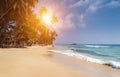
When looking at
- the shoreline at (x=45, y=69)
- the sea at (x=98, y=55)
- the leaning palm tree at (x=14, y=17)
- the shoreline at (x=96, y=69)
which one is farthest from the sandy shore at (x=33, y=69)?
the leaning palm tree at (x=14, y=17)

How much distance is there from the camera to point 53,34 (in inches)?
2899

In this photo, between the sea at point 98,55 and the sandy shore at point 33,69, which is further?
the sea at point 98,55

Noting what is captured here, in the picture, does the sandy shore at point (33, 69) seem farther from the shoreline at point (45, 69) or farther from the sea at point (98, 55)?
the sea at point (98, 55)

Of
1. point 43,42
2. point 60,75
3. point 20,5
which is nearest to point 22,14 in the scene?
point 20,5

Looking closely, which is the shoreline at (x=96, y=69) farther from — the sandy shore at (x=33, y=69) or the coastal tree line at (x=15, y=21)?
the coastal tree line at (x=15, y=21)

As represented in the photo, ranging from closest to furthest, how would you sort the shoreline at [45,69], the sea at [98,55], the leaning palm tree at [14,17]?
the shoreline at [45,69]
the sea at [98,55]
the leaning palm tree at [14,17]

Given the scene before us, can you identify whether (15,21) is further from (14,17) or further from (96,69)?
(96,69)

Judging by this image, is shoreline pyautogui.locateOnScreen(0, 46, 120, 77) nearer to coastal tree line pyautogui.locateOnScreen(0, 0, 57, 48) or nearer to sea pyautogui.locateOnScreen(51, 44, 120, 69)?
sea pyautogui.locateOnScreen(51, 44, 120, 69)

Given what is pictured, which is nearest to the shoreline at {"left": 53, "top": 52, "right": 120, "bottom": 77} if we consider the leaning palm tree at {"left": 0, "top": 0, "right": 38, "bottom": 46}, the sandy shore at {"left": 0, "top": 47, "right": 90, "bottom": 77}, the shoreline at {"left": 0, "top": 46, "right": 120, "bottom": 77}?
the shoreline at {"left": 0, "top": 46, "right": 120, "bottom": 77}

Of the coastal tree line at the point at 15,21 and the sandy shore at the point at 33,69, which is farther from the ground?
the coastal tree line at the point at 15,21

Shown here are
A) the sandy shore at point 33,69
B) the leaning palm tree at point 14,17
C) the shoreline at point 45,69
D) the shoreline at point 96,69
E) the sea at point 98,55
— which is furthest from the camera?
the leaning palm tree at point 14,17

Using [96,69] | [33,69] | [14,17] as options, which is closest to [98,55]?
[14,17]

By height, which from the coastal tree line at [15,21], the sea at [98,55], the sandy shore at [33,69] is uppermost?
the coastal tree line at [15,21]

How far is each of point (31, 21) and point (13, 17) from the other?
6.22 meters
